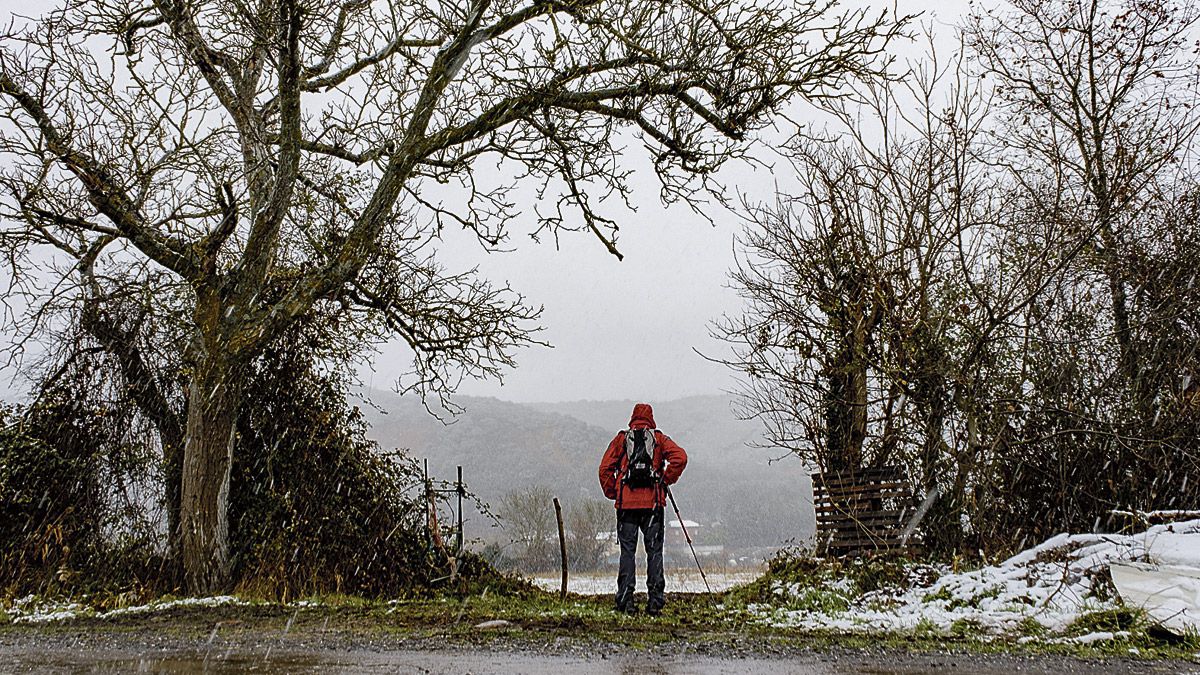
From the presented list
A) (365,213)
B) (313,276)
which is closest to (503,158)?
(365,213)

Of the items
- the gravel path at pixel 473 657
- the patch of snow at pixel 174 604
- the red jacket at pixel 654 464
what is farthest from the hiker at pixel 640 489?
the patch of snow at pixel 174 604

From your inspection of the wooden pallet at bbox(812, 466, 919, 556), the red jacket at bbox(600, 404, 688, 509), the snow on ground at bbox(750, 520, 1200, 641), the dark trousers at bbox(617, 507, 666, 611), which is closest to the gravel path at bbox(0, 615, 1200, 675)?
the snow on ground at bbox(750, 520, 1200, 641)

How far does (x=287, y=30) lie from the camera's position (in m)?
9.30

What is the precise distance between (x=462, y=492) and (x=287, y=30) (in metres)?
6.14

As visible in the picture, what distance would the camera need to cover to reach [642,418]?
8617 millimetres

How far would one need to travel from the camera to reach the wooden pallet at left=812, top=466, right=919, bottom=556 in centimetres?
1042

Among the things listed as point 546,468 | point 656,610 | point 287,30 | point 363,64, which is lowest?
point 656,610

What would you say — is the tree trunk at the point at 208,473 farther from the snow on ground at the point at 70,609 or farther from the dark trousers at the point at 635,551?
the dark trousers at the point at 635,551

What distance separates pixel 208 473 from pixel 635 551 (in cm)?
538

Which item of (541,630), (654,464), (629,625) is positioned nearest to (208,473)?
(654,464)

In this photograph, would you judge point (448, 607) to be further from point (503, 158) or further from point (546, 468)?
point (546, 468)

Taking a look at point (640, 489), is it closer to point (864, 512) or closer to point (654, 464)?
point (654, 464)

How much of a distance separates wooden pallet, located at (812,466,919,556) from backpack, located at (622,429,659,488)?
11.6 ft

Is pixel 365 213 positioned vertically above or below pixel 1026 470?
above
